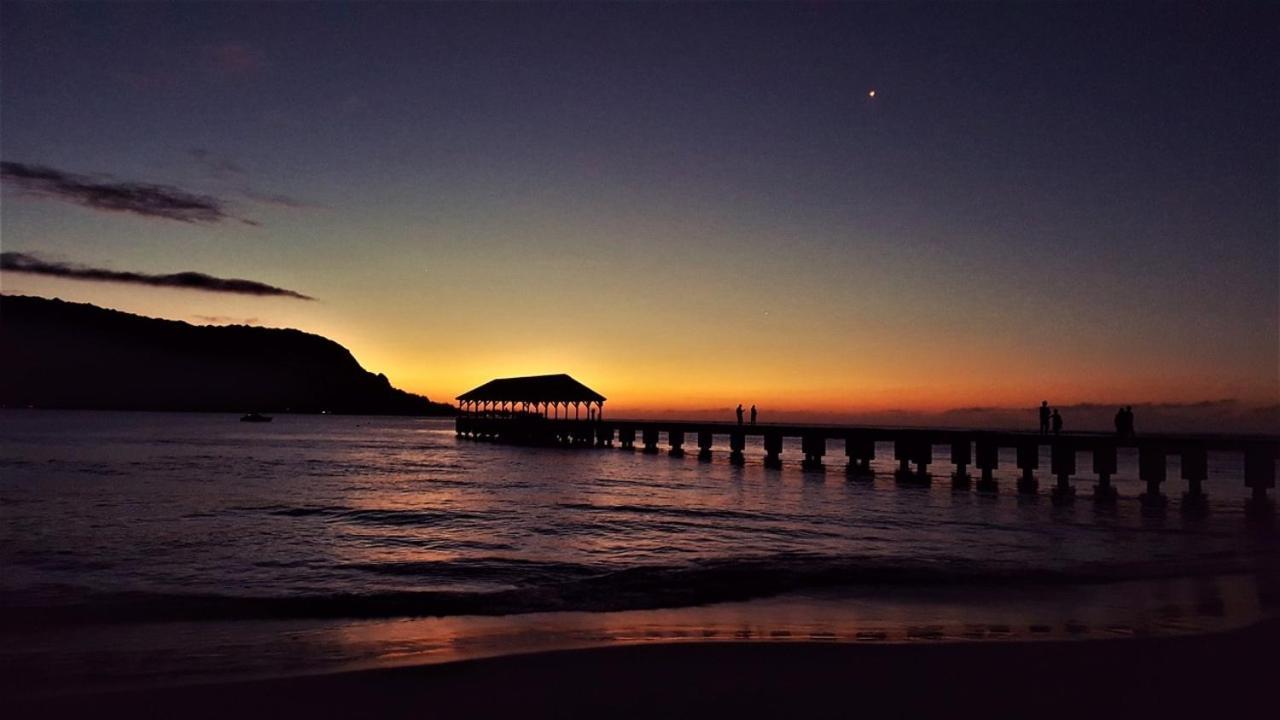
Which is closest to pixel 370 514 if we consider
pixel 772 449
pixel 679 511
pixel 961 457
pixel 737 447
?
pixel 679 511

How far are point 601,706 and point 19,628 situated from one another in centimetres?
742

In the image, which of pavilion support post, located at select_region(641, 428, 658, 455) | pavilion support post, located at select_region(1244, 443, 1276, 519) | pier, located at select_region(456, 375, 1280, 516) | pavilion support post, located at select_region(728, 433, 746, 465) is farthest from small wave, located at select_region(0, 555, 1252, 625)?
pavilion support post, located at select_region(641, 428, 658, 455)

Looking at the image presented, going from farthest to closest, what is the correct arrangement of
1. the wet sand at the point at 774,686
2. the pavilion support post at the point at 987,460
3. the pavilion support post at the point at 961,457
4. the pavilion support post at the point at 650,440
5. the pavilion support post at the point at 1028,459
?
the pavilion support post at the point at 650,440, the pavilion support post at the point at 961,457, the pavilion support post at the point at 987,460, the pavilion support post at the point at 1028,459, the wet sand at the point at 774,686

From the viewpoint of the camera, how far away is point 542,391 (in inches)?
2245

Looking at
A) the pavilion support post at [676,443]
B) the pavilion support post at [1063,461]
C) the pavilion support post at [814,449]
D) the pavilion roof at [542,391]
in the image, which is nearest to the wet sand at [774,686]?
the pavilion support post at [1063,461]

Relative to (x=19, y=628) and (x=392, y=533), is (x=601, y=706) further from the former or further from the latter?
(x=392, y=533)

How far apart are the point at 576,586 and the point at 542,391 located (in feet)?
149

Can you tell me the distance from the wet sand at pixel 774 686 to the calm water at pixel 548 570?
2.83 ft

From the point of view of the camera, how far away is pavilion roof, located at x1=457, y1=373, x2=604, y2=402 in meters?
56.0

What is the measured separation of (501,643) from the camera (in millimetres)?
8109

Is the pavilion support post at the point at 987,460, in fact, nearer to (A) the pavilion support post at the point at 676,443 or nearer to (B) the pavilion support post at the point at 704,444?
(B) the pavilion support post at the point at 704,444

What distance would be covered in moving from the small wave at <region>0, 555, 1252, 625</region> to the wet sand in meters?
3.28

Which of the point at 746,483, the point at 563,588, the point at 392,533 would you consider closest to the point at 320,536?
the point at 392,533

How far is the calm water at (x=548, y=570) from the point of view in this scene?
28.4ft
